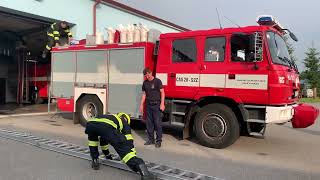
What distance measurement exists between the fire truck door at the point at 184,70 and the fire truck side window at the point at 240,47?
867mm

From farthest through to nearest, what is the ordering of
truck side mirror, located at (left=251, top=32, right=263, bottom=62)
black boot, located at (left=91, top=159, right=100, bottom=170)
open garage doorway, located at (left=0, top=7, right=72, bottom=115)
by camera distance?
open garage doorway, located at (left=0, top=7, right=72, bottom=115)
truck side mirror, located at (left=251, top=32, right=263, bottom=62)
black boot, located at (left=91, top=159, right=100, bottom=170)

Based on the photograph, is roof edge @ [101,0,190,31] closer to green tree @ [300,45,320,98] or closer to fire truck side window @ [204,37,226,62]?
fire truck side window @ [204,37,226,62]

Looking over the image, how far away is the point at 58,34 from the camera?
12.5 metres

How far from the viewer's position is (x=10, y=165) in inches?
245

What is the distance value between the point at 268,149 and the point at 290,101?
1.15 meters

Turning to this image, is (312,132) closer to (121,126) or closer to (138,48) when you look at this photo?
(138,48)

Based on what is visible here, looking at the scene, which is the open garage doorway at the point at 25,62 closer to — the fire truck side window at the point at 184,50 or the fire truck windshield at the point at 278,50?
the fire truck side window at the point at 184,50

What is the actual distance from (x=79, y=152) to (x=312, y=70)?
35.5 m

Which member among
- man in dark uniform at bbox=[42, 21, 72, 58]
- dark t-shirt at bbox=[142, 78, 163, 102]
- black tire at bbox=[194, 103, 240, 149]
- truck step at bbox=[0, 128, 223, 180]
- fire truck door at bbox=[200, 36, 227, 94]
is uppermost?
man in dark uniform at bbox=[42, 21, 72, 58]

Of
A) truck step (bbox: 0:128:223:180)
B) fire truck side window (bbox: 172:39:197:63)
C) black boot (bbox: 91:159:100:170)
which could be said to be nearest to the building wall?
truck step (bbox: 0:128:223:180)

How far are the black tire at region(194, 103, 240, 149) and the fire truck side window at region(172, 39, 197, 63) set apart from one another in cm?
118

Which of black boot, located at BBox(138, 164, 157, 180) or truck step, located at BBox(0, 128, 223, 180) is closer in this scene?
black boot, located at BBox(138, 164, 157, 180)

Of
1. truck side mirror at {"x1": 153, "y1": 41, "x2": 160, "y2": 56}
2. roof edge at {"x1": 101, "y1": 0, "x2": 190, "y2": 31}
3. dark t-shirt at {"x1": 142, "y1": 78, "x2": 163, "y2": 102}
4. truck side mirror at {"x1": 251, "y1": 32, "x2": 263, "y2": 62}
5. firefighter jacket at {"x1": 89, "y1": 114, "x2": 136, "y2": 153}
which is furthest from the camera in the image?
roof edge at {"x1": 101, "y1": 0, "x2": 190, "y2": 31}

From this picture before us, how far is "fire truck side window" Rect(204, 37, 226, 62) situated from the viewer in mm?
8141
